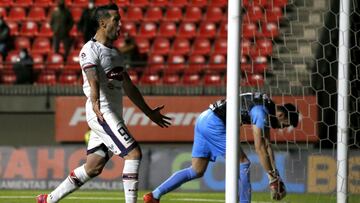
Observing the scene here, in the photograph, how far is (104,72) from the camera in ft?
29.0

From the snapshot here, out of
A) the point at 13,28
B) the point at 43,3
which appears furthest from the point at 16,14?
the point at 43,3

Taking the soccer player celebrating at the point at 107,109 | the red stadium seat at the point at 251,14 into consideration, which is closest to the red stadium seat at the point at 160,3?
the red stadium seat at the point at 251,14

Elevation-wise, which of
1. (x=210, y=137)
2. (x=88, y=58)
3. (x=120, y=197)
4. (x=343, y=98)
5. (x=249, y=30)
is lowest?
(x=120, y=197)

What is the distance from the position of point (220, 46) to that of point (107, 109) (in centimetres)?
1151

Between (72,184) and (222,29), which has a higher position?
(222,29)

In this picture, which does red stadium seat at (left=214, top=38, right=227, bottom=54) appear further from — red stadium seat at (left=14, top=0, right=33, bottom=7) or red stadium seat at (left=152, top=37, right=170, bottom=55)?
red stadium seat at (left=14, top=0, right=33, bottom=7)

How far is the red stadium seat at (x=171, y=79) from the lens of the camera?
1889cm

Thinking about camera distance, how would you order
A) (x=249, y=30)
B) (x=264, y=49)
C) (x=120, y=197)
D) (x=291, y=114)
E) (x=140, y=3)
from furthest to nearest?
(x=140, y=3)
(x=249, y=30)
(x=120, y=197)
(x=264, y=49)
(x=291, y=114)

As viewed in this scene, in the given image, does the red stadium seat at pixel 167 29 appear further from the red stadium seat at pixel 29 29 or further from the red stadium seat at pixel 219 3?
the red stadium seat at pixel 29 29

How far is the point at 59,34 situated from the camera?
19.9 metres

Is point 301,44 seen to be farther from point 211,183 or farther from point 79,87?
point 79,87

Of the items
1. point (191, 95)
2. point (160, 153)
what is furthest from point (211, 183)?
point (191, 95)

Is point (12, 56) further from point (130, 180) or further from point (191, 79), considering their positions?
point (130, 180)

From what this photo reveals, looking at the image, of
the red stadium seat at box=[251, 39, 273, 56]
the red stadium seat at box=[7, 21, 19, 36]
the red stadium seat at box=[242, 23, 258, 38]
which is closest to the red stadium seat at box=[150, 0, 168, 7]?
Answer: the red stadium seat at box=[7, 21, 19, 36]
